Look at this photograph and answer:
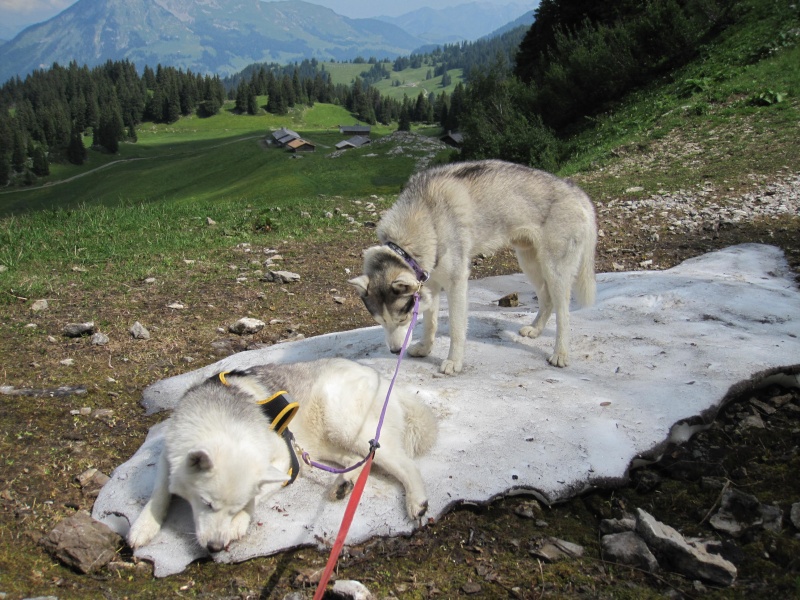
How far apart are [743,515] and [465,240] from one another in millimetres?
3786

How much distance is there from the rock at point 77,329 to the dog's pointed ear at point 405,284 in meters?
4.50

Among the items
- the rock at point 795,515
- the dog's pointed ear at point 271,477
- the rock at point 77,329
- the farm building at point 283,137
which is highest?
the farm building at point 283,137

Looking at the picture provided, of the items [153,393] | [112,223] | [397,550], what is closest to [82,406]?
[153,393]

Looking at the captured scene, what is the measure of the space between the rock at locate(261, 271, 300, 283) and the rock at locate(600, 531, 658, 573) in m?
7.62

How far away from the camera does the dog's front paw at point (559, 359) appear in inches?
243

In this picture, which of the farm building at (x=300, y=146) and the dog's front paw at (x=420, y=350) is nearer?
the dog's front paw at (x=420, y=350)

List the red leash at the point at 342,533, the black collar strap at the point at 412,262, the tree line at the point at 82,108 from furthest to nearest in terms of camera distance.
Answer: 1. the tree line at the point at 82,108
2. the black collar strap at the point at 412,262
3. the red leash at the point at 342,533

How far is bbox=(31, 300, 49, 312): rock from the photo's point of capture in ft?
26.5

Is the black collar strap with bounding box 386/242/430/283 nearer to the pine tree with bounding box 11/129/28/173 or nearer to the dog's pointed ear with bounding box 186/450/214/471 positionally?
the dog's pointed ear with bounding box 186/450/214/471

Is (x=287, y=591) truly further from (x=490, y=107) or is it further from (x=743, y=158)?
(x=490, y=107)

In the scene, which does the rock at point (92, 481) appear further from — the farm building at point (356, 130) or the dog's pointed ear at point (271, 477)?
the farm building at point (356, 130)

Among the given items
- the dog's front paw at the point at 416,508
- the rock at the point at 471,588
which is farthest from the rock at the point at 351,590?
the dog's front paw at the point at 416,508

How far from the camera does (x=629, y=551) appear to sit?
3449 mm

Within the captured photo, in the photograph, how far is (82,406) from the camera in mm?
5684
